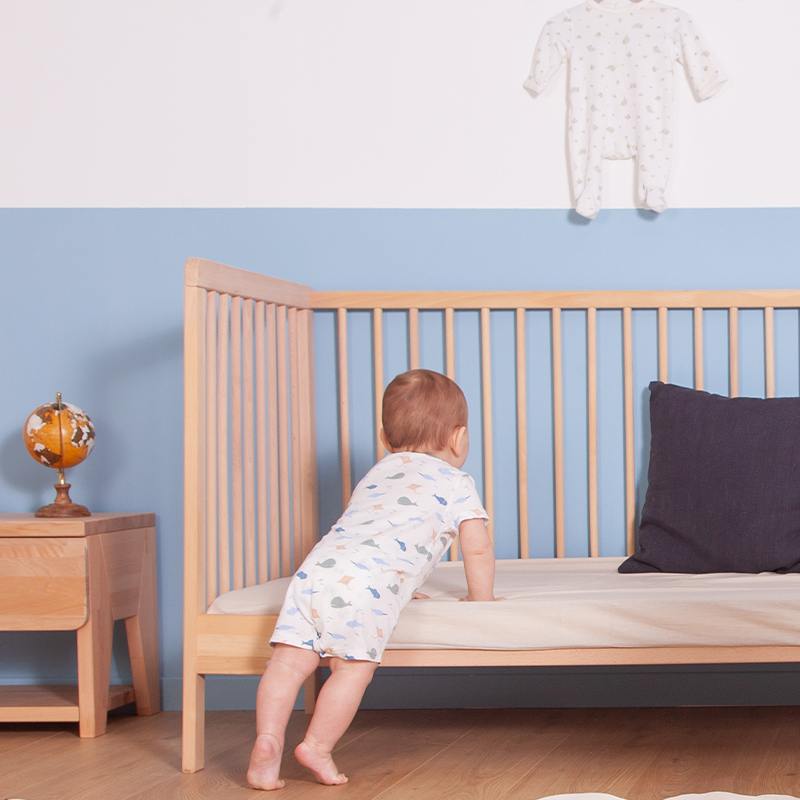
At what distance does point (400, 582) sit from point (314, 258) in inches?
31.2

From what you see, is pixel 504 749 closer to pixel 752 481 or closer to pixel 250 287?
pixel 752 481

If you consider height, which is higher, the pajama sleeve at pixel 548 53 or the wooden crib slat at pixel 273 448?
the pajama sleeve at pixel 548 53

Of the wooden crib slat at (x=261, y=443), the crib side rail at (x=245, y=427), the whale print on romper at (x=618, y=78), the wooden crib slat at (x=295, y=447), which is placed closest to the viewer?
the crib side rail at (x=245, y=427)

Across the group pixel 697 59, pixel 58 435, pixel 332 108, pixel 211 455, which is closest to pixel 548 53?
pixel 697 59

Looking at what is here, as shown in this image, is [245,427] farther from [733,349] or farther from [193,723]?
[733,349]

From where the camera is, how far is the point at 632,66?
1.80 m

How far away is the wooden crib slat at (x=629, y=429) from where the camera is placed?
5.78ft

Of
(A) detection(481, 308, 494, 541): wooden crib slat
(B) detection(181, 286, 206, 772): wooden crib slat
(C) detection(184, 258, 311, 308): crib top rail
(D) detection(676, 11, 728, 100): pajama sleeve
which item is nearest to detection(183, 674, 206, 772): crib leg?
(B) detection(181, 286, 206, 772): wooden crib slat

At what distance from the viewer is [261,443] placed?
1.53m

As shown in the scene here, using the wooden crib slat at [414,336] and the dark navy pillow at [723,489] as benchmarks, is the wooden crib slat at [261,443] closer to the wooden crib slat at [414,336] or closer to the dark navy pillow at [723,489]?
the wooden crib slat at [414,336]

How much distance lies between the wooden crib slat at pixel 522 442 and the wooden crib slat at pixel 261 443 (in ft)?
1.58

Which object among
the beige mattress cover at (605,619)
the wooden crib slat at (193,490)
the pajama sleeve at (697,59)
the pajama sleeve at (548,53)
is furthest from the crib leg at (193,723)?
the pajama sleeve at (697,59)

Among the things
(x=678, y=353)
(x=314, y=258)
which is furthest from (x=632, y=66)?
(x=314, y=258)

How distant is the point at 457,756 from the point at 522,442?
58cm
